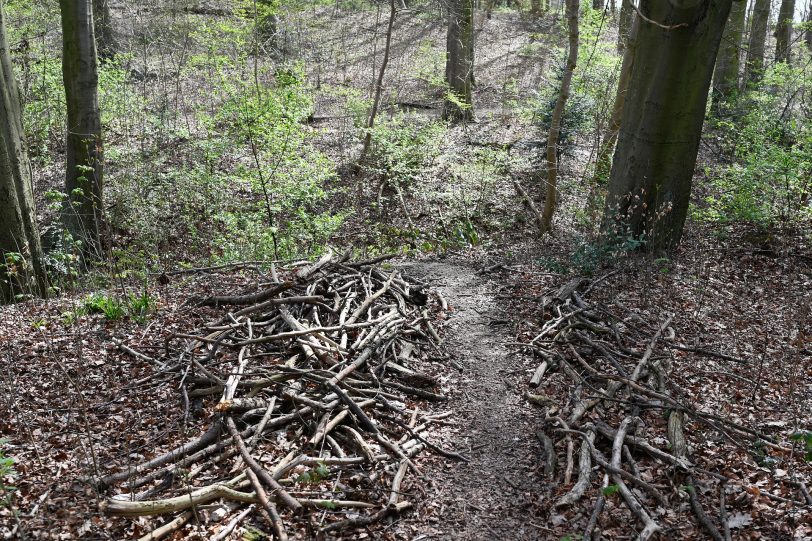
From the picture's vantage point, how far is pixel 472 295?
848cm

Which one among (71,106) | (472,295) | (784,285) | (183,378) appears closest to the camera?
(183,378)

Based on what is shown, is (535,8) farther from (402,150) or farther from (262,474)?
(262,474)

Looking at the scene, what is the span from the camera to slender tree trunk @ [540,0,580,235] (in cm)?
998

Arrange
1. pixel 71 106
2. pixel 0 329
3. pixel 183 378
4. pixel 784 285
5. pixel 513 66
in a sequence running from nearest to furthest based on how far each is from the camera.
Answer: pixel 183 378, pixel 0 329, pixel 784 285, pixel 71 106, pixel 513 66

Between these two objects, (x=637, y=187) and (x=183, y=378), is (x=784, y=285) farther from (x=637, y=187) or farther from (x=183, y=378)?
(x=183, y=378)

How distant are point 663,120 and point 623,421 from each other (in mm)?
5212

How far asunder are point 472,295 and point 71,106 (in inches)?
303

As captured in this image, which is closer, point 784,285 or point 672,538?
point 672,538

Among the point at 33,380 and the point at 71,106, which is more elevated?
the point at 71,106

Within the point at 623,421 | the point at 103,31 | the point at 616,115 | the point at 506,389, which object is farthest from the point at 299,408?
the point at 103,31

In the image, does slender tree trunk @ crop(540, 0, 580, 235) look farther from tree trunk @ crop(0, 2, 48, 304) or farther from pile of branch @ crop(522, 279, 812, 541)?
tree trunk @ crop(0, 2, 48, 304)

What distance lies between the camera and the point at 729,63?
17.5 m

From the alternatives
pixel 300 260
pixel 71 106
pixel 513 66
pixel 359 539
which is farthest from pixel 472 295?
pixel 513 66

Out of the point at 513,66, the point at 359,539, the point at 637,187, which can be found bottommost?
the point at 359,539
